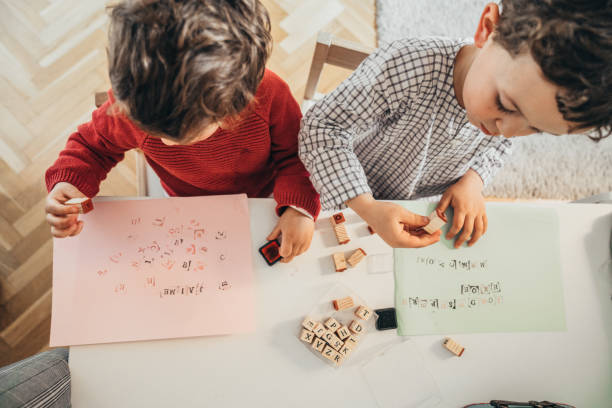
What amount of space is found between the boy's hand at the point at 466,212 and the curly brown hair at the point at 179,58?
15.7 inches

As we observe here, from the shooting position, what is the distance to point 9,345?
96 centimetres

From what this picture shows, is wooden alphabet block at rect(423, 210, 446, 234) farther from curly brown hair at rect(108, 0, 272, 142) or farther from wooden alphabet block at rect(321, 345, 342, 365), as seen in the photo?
curly brown hair at rect(108, 0, 272, 142)

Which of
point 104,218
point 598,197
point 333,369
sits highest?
point 104,218

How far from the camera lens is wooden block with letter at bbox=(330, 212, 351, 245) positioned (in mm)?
556

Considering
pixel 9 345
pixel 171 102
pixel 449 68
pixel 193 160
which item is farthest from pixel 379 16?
pixel 9 345

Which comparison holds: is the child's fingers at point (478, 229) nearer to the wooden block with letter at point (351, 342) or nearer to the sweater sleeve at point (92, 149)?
the wooden block with letter at point (351, 342)

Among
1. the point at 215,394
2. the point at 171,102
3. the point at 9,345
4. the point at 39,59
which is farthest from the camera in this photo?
the point at 39,59

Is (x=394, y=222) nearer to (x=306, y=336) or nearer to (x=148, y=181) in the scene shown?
(x=306, y=336)

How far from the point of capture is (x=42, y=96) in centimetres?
111

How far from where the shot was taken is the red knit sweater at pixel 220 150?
54cm

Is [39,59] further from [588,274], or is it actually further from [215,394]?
[588,274]

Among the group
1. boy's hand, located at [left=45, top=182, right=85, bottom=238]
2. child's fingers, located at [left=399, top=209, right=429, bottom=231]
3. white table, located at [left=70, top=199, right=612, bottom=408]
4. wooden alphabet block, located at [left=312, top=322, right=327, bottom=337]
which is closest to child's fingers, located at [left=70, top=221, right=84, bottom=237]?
boy's hand, located at [left=45, top=182, right=85, bottom=238]

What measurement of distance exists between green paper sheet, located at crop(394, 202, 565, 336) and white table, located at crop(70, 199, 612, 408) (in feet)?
0.07

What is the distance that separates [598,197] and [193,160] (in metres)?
0.79
